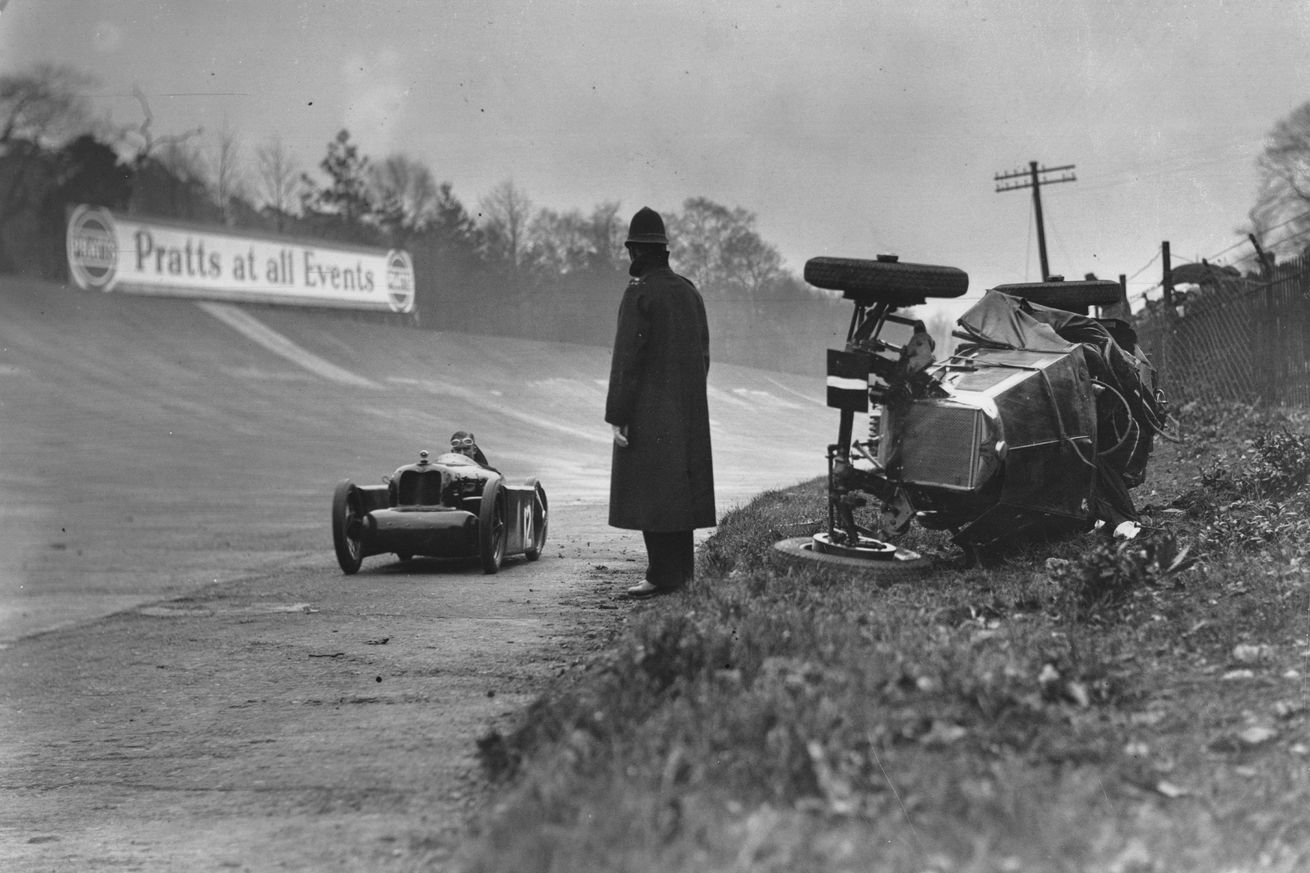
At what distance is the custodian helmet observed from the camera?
684 cm

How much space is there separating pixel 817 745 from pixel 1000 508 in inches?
157

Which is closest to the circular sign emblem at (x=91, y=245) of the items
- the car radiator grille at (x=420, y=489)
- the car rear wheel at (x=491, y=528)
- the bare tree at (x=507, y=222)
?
the car radiator grille at (x=420, y=489)

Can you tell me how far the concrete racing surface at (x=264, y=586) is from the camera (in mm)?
3947

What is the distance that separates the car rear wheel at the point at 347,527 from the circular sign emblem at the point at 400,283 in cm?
1073

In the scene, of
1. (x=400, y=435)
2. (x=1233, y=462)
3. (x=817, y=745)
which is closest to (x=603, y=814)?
(x=817, y=745)

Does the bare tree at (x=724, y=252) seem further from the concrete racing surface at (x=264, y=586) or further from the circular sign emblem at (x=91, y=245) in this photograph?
the circular sign emblem at (x=91, y=245)

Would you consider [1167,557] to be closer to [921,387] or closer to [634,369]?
[921,387]

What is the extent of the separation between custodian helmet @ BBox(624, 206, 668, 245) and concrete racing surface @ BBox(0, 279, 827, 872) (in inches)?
89.3

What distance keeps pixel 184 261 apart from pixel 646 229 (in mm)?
4028

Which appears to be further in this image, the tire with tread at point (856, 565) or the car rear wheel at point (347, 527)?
the car rear wheel at point (347, 527)

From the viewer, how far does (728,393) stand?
86.7 feet

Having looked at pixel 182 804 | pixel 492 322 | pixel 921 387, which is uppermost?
pixel 492 322

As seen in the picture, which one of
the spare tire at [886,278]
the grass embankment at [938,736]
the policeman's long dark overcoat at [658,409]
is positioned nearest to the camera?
the grass embankment at [938,736]

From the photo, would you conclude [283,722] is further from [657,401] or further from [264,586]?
[264,586]
